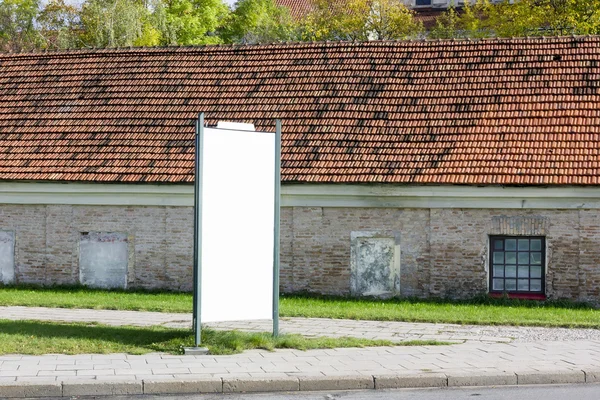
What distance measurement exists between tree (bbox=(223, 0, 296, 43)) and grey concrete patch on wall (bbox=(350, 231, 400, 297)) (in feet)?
118

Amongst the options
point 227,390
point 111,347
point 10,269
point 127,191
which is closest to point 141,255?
point 127,191

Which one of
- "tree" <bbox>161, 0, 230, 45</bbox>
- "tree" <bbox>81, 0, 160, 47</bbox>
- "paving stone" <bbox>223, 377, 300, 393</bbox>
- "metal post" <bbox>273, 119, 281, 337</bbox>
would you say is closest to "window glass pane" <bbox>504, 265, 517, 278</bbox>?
"metal post" <bbox>273, 119, 281, 337</bbox>

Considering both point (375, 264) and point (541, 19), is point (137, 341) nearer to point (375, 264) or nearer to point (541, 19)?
point (375, 264)

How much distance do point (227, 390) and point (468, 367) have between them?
3.09 meters

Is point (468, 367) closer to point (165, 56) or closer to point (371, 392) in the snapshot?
point (371, 392)

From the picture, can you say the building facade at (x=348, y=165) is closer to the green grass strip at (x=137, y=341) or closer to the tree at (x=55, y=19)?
the green grass strip at (x=137, y=341)

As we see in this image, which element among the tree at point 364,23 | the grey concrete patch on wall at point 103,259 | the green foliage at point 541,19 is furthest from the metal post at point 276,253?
the tree at point 364,23

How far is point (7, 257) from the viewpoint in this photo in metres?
23.7

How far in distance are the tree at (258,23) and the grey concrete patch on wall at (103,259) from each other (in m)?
34.6

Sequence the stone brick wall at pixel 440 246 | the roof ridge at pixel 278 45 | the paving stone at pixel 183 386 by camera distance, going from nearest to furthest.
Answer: the paving stone at pixel 183 386 < the stone brick wall at pixel 440 246 < the roof ridge at pixel 278 45

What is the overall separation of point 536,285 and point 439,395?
1043 cm

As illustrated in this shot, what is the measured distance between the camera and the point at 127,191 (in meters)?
22.8

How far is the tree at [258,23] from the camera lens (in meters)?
→ 57.0

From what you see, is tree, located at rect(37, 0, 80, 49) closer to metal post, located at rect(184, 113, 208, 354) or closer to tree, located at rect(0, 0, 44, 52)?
tree, located at rect(0, 0, 44, 52)
